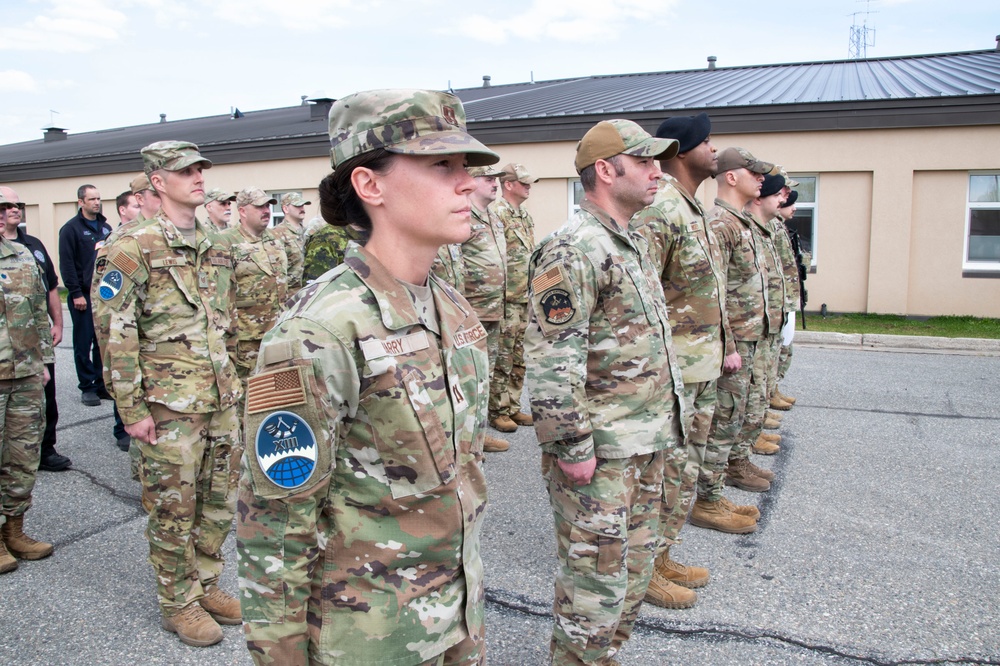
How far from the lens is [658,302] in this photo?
2943mm

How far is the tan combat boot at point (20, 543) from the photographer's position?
4.16 metres

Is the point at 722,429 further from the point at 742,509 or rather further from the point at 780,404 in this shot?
the point at 780,404

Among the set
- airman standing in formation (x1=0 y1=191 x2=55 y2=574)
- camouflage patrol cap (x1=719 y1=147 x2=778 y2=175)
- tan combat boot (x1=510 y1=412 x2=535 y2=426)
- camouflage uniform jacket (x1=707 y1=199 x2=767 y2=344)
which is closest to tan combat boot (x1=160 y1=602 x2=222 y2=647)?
airman standing in formation (x1=0 y1=191 x2=55 y2=574)

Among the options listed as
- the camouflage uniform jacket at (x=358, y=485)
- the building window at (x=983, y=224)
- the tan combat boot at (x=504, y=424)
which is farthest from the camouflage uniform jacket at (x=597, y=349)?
the building window at (x=983, y=224)

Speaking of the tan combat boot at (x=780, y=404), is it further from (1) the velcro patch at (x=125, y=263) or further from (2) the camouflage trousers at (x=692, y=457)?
(1) the velcro patch at (x=125, y=263)

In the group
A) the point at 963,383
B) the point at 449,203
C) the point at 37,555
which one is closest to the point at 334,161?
the point at 449,203

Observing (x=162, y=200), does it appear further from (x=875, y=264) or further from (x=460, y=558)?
(x=875, y=264)

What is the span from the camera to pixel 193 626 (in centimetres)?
334

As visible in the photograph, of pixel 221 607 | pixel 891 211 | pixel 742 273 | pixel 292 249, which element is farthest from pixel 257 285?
pixel 891 211

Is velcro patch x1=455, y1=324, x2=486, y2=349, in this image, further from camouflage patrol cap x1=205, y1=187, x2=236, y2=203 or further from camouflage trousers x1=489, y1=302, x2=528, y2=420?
camouflage patrol cap x1=205, y1=187, x2=236, y2=203

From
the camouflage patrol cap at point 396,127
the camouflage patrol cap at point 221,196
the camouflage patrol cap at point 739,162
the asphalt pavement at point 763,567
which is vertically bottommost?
the asphalt pavement at point 763,567

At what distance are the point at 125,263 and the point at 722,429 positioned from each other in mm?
3479

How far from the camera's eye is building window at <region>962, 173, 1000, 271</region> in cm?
1193

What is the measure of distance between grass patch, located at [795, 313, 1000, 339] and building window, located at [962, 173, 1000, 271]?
3.38ft
